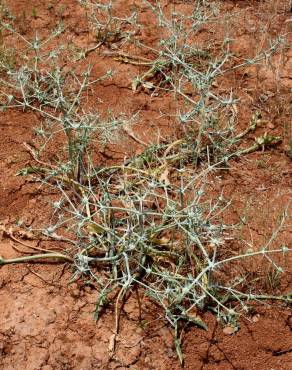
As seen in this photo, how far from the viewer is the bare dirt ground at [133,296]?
200 cm

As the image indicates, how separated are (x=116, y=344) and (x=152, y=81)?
1.60 metres

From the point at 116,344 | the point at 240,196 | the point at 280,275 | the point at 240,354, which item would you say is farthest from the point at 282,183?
the point at 116,344

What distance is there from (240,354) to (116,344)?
17.5 inches

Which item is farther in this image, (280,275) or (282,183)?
(282,183)

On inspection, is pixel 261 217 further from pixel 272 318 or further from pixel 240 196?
pixel 272 318

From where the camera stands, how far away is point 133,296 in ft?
7.00

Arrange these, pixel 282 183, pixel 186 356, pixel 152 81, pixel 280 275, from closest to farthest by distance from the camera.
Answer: pixel 186 356
pixel 280 275
pixel 282 183
pixel 152 81

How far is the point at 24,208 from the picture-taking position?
7.99 feet

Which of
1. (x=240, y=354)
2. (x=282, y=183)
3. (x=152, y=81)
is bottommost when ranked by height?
(x=240, y=354)

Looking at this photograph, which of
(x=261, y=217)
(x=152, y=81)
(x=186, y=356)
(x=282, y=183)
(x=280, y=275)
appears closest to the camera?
(x=186, y=356)

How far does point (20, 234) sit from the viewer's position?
233cm

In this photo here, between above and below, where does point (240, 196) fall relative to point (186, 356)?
above

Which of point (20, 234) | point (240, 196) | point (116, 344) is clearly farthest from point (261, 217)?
point (20, 234)

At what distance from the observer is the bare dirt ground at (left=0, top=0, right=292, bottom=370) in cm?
200
